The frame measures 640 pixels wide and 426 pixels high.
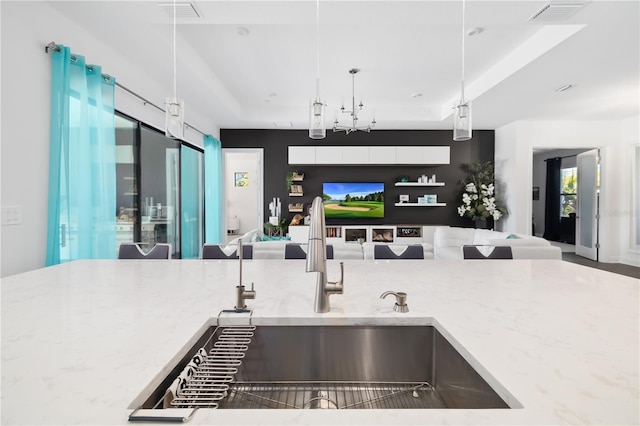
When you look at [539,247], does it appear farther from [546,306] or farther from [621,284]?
[546,306]

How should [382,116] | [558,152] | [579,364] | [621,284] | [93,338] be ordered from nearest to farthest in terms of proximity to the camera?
[579,364] < [93,338] < [621,284] < [382,116] < [558,152]

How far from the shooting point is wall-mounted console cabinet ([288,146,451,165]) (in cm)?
651

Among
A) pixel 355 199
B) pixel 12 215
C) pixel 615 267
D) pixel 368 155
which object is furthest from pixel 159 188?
pixel 615 267

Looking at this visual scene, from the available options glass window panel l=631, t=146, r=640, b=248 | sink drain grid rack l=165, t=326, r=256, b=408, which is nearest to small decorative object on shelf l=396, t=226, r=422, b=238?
glass window panel l=631, t=146, r=640, b=248

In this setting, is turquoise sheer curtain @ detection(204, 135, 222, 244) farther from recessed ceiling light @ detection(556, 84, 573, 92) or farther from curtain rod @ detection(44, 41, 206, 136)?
recessed ceiling light @ detection(556, 84, 573, 92)

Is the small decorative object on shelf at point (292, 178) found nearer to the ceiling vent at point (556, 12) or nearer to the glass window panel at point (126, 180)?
the glass window panel at point (126, 180)

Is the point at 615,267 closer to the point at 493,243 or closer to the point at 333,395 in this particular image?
the point at 493,243

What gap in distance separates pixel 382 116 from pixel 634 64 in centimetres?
342

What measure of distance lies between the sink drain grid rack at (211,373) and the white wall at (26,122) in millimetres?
2128

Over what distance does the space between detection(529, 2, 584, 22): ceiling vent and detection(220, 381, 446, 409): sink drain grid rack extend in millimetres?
2740

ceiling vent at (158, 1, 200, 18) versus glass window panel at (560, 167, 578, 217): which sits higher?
ceiling vent at (158, 1, 200, 18)

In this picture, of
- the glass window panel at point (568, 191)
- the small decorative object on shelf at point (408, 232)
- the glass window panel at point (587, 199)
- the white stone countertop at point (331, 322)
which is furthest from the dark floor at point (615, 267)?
the white stone countertop at point (331, 322)

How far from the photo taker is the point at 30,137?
2307 mm

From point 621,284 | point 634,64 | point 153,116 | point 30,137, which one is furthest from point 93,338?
point 634,64
